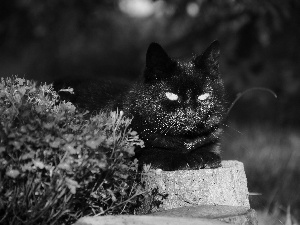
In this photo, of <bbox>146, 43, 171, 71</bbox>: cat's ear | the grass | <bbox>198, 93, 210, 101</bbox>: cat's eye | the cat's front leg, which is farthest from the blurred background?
<bbox>146, 43, 171, 71</bbox>: cat's ear

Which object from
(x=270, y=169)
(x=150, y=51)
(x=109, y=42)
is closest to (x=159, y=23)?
(x=109, y=42)

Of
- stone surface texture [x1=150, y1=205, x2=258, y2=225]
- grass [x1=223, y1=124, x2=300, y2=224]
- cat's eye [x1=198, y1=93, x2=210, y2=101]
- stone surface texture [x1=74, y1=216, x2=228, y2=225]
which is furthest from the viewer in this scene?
grass [x1=223, y1=124, x2=300, y2=224]

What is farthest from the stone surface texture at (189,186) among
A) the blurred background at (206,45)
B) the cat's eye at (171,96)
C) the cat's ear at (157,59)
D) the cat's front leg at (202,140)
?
the blurred background at (206,45)

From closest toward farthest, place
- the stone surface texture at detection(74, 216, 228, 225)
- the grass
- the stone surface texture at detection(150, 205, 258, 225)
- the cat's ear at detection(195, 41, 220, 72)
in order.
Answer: the stone surface texture at detection(74, 216, 228, 225), the stone surface texture at detection(150, 205, 258, 225), the cat's ear at detection(195, 41, 220, 72), the grass

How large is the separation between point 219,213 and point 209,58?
1.11 m

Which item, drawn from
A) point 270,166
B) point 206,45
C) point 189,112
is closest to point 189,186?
point 189,112

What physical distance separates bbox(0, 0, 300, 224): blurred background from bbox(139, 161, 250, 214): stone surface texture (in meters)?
1.72

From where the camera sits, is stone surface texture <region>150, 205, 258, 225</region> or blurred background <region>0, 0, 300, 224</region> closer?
stone surface texture <region>150, 205, 258, 225</region>

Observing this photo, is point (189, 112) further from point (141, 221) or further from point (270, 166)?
point (270, 166)

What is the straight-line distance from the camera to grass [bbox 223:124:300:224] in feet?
16.0

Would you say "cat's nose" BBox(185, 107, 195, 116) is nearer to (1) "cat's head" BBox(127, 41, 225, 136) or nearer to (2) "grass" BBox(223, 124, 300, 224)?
(1) "cat's head" BBox(127, 41, 225, 136)

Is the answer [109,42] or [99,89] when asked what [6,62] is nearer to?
[109,42]

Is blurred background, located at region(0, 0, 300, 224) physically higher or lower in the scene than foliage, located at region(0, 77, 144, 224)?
higher

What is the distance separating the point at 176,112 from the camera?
132 inches
